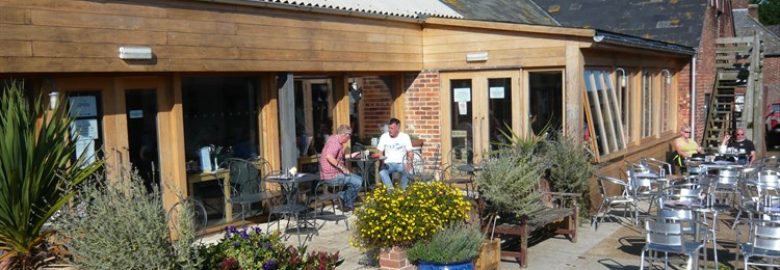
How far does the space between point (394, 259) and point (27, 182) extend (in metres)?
3.02

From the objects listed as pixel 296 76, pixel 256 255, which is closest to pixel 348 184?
pixel 296 76

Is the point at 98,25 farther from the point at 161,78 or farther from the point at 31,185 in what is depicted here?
the point at 31,185

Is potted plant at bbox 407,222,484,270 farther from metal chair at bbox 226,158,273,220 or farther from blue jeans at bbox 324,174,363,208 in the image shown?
blue jeans at bbox 324,174,363,208

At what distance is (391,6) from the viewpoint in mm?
11102

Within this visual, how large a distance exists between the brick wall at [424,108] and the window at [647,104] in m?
4.58

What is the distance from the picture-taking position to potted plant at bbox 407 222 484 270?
5.88 metres

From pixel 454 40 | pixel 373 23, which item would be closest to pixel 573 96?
pixel 454 40

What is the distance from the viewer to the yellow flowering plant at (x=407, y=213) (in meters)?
6.08

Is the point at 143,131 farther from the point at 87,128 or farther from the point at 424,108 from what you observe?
the point at 424,108

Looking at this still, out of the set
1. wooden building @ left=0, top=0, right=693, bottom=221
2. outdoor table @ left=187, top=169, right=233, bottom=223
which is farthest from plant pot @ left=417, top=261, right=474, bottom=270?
outdoor table @ left=187, top=169, right=233, bottom=223

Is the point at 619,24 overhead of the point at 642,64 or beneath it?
overhead

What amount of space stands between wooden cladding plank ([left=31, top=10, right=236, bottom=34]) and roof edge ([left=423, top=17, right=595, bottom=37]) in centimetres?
383

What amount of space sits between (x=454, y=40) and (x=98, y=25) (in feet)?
18.6

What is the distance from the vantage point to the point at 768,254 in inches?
243
